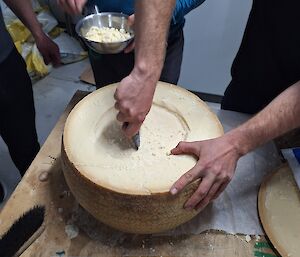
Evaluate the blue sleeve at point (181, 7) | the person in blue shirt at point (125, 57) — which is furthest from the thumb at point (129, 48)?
the blue sleeve at point (181, 7)

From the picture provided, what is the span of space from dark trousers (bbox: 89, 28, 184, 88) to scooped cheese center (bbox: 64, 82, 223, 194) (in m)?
0.35

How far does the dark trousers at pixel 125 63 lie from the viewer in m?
1.16

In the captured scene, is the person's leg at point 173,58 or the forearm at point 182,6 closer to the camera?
the forearm at point 182,6

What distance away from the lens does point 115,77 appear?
1.21 metres

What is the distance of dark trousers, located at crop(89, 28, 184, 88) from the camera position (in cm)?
116

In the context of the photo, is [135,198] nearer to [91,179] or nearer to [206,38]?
[91,179]

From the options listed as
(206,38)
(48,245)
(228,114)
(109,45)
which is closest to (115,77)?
(109,45)

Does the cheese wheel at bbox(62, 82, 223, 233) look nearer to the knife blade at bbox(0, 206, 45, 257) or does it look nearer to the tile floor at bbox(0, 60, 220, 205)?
the knife blade at bbox(0, 206, 45, 257)

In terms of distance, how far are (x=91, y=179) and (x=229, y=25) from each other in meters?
1.31

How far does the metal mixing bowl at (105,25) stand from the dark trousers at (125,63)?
0.08 meters

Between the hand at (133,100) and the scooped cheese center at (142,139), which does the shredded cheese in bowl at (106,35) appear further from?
the hand at (133,100)

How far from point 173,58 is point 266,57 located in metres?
0.31

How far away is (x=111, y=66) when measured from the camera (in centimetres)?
119

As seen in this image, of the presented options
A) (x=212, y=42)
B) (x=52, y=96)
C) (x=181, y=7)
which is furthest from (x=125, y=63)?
(x=52, y=96)
